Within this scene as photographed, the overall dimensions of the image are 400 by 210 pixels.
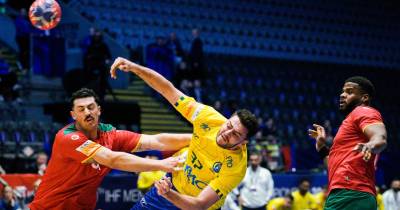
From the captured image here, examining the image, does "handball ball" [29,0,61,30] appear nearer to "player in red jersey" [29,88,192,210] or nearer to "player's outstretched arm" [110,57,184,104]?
"player's outstretched arm" [110,57,184,104]

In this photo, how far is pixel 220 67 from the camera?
25406mm

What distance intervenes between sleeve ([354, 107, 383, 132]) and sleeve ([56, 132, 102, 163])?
7.35 ft

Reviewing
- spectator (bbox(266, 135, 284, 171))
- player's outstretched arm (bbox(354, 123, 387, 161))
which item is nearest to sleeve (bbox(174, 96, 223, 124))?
player's outstretched arm (bbox(354, 123, 387, 161))

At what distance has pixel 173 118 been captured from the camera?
889 inches

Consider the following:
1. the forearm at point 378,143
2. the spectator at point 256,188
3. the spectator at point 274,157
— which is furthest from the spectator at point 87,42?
the forearm at point 378,143

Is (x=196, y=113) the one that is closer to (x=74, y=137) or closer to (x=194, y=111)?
(x=194, y=111)

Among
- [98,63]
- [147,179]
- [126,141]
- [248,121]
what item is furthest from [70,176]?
[98,63]

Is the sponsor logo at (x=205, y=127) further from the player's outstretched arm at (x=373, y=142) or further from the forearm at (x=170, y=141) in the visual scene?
the player's outstretched arm at (x=373, y=142)

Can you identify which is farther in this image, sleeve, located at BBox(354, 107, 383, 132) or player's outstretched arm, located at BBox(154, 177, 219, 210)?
sleeve, located at BBox(354, 107, 383, 132)

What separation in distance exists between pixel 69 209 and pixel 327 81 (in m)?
22.6

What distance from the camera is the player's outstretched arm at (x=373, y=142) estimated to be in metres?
5.75

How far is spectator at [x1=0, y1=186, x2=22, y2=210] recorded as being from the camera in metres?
12.6

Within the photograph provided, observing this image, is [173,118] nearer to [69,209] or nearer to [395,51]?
[395,51]

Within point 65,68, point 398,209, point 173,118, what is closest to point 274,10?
point 173,118
